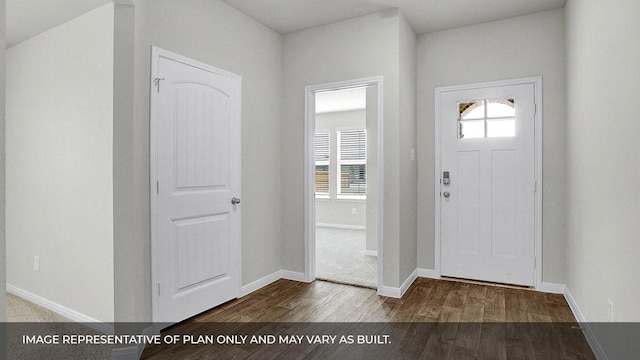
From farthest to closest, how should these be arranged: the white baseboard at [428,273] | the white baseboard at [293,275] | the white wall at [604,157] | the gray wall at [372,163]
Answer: the gray wall at [372,163], the white baseboard at [428,273], the white baseboard at [293,275], the white wall at [604,157]

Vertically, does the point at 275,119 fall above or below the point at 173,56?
below

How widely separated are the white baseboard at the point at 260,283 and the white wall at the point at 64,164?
111 centimetres

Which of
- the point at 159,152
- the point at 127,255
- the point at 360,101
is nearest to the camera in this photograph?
the point at 127,255

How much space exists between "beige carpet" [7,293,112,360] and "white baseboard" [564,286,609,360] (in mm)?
3041

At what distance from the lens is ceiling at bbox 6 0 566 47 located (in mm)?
2908

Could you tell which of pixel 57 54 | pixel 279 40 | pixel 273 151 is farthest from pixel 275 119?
pixel 57 54

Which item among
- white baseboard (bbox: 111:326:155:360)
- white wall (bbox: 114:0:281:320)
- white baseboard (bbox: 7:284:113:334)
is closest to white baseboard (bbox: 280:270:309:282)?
white wall (bbox: 114:0:281:320)

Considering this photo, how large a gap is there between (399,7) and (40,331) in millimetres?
3999

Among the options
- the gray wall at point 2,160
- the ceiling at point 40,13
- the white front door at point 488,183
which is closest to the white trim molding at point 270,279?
the white front door at point 488,183

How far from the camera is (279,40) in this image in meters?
3.90

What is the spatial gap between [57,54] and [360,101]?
15.9ft

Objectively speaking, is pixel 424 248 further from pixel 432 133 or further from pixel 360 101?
pixel 360 101

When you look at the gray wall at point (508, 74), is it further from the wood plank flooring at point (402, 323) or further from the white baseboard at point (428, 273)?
the wood plank flooring at point (402, 323)

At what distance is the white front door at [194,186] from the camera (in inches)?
99.3
